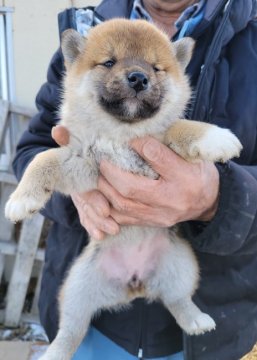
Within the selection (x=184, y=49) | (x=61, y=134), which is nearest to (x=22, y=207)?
(x=61, y=134)

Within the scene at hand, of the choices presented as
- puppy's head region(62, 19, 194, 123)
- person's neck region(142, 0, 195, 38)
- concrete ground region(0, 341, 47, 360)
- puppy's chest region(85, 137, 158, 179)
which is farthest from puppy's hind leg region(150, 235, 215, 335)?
concrete ground region(0, 341, 47, 360)

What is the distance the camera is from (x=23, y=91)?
12.3 ft

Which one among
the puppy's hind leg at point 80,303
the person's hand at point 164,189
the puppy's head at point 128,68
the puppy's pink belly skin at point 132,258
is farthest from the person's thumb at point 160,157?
the puppy's hind leg at point 80,303

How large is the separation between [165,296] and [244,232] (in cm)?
45

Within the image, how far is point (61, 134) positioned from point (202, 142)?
1.68 feet

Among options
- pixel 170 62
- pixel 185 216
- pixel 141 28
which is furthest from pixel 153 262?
pixel 141 28

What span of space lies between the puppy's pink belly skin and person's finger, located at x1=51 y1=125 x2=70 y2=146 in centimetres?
46

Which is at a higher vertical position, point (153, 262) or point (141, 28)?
point (141, 28)

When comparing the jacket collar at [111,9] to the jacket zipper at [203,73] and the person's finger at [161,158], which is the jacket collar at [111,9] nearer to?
the jacket zipper at [203,73]

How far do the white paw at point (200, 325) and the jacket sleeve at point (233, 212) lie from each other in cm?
32

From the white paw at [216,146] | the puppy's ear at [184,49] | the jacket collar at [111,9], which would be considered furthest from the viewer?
the jacket collar at [111,9]

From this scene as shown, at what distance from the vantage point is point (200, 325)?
6.20 feet

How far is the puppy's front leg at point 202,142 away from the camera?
1640 millimetres

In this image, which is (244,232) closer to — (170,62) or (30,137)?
(170,62)
